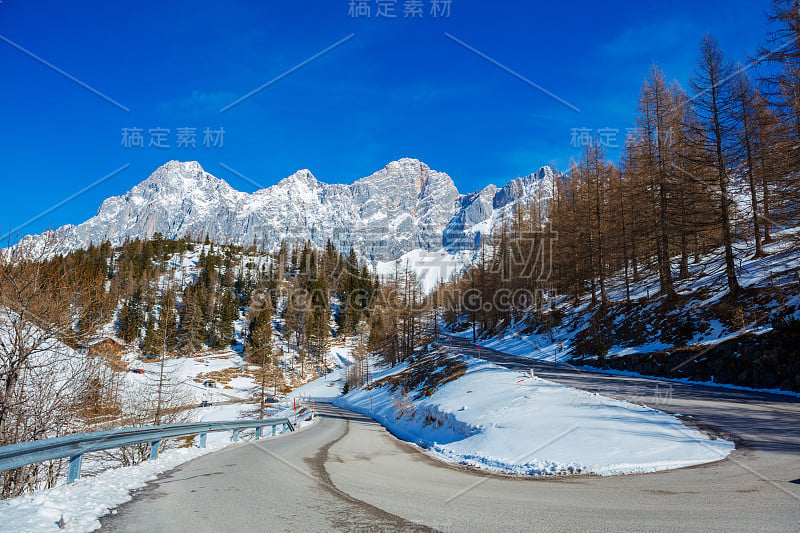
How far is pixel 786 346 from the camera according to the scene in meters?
16.0

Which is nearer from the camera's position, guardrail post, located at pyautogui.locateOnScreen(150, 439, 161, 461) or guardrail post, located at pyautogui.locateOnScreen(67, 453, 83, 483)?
guardrail post, located at pyautogui.locateOnScreen(67, 453, 83, 483)

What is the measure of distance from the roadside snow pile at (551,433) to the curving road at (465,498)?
76 cm

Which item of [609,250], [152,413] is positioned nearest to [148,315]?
[152,413]

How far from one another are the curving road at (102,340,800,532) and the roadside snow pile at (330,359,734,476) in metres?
0.76

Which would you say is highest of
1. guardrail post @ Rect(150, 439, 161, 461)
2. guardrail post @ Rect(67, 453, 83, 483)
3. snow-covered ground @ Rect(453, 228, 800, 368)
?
snow-covered ground @ Rect(453, 228, 800, 368)

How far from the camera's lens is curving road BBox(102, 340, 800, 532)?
482 centimetres

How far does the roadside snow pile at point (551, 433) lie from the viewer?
8.58m

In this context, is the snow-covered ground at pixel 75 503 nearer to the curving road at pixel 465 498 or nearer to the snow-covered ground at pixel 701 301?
the curving road at pixel 465 498

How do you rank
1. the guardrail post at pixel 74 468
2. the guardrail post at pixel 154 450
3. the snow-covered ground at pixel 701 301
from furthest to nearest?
the snow-covered ground at pixel 701 301 → the guardrail post at pixel 154 450 → the guardrail post at pixel 74 468

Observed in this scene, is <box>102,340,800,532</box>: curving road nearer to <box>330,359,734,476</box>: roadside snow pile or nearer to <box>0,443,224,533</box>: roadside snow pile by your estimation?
<box>0,443,224,533</box>: roadside snow pile

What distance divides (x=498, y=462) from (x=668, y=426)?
4.47 m

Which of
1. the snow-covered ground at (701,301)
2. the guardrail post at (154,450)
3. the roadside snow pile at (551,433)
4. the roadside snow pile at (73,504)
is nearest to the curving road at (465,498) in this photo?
the roadside snow pile at (73,504)

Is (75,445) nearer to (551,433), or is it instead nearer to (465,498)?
(465,498)

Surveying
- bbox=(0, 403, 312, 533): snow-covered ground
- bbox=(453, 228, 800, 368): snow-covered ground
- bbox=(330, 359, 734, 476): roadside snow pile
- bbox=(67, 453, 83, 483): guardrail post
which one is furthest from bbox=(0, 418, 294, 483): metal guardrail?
bbox=(453, 228, 800, 368): snow-covered ground
